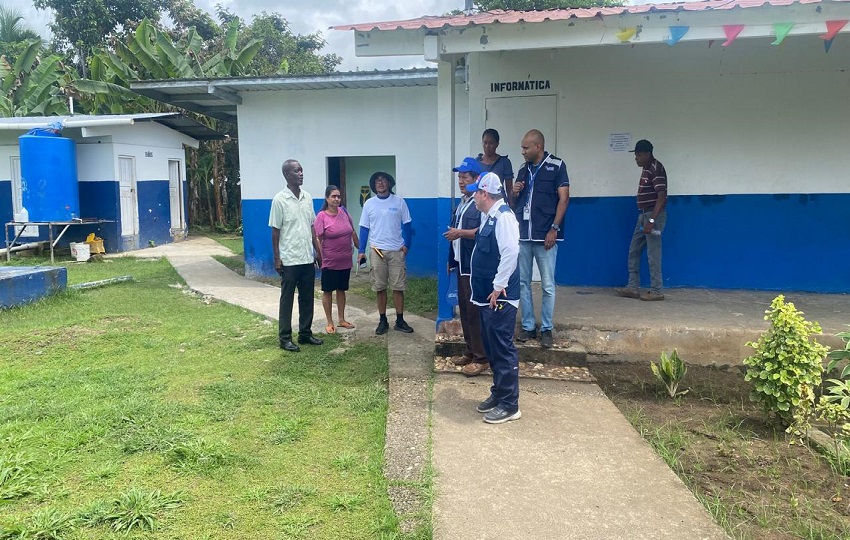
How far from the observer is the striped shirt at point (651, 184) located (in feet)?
20.7

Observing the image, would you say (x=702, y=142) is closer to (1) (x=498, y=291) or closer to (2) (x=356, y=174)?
(1) (x=498, y=291)

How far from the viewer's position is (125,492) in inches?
130

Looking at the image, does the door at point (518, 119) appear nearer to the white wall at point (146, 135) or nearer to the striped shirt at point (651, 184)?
the striped shirt at point (651, 184)

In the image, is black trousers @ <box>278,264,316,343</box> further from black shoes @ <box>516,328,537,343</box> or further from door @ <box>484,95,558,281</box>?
door @ <box>484,95,558,281</box>

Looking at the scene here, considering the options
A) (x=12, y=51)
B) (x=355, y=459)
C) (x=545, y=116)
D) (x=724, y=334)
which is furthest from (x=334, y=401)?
(x=12, y=51)

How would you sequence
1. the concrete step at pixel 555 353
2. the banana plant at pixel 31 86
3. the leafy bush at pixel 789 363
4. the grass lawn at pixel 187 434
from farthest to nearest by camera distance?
1. the banana plant at pixel 31 86
2. the concrete step at pixel 555 353
3. the leafy bush at pixel 789 363
4. the grass lawn at pixel 187 434

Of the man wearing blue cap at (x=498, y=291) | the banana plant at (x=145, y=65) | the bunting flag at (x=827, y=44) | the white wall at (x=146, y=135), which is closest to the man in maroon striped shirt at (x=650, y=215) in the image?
the bunting flag at (x=827, y=44)

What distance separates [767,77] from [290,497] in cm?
653

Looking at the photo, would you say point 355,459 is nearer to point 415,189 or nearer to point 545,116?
point 545,116

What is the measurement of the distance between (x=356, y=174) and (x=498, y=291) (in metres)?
7.92

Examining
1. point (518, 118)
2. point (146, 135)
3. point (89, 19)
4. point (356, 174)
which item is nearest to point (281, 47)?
point (89, 19)

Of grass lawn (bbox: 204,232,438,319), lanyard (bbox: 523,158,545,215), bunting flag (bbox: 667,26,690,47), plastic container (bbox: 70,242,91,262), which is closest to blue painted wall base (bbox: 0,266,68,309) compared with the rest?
grass lawn (bbox: 204,232,438,319)

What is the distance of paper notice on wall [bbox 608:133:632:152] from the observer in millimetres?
7055

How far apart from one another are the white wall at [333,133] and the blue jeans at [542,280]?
4917 mm
